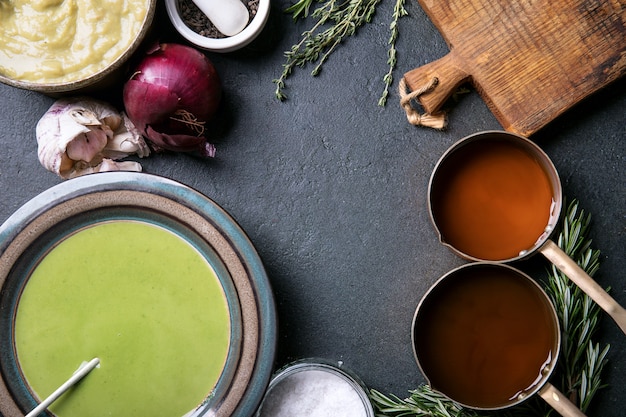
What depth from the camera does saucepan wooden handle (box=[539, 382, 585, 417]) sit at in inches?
54.7

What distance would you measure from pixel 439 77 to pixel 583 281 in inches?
20.7

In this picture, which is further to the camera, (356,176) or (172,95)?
(356,176)

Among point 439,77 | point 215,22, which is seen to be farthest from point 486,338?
point 215,22

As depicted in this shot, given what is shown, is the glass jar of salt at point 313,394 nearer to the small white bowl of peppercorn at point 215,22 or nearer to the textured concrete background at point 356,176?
the textured concrete background at point 356,176

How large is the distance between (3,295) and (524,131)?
1.14m

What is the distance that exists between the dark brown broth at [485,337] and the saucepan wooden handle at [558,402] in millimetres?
63

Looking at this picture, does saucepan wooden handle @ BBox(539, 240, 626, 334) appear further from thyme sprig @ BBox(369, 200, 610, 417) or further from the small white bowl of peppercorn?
the small white bowl of peppercorn

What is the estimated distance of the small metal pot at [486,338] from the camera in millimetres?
1479

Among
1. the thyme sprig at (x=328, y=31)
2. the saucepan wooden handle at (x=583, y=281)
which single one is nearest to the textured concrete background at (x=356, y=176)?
the thyme sprig at (x=328, y=31)

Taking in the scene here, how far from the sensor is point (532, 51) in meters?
1.50

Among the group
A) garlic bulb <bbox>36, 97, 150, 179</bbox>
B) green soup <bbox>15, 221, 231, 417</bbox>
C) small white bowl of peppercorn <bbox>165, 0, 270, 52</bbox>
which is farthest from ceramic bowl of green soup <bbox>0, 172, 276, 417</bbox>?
Answer: small white bowl of peppercorn <bbox>165, 0, 270, 52</bbox>

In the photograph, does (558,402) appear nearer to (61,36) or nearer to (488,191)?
(488,191)

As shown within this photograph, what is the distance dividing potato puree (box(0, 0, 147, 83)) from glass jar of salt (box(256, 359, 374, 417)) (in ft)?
2.56

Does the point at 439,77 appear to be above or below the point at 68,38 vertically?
below
